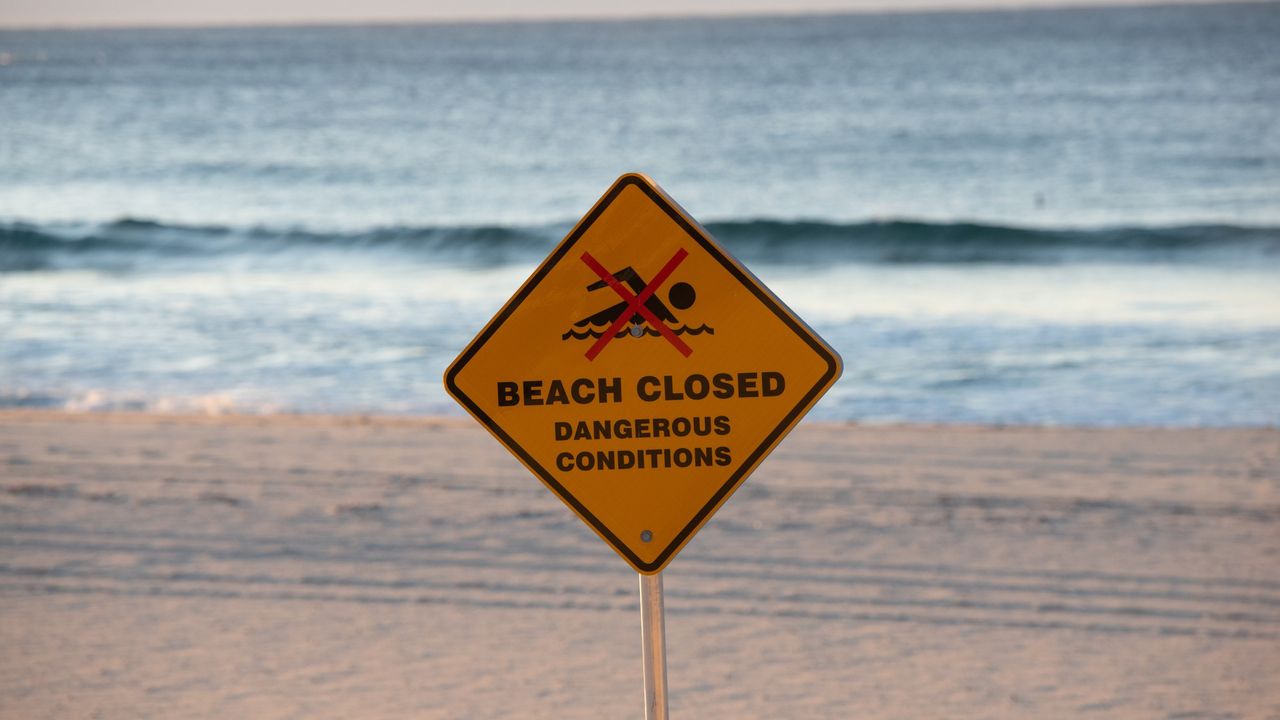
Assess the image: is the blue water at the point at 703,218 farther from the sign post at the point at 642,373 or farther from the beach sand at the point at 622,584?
the sign post at the point at 642,373

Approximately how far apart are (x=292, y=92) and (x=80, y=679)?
6124 cm

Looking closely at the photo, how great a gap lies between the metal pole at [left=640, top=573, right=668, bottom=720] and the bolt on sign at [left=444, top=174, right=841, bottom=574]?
0.07 m

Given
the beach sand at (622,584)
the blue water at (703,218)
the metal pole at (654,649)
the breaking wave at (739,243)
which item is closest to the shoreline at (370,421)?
the beach sand at (622,584)

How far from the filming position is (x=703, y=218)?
91.5 ft

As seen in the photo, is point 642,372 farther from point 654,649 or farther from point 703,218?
point 703,218

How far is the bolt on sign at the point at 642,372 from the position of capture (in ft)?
8.61

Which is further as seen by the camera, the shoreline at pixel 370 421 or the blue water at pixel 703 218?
the blue water at pixel 703 218

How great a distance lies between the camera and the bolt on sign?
262 centimetres

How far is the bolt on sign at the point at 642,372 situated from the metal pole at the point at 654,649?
70 mm

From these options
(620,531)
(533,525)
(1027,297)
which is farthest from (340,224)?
(620,531)

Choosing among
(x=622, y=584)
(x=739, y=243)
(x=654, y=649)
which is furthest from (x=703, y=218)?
(x=654, y=649)

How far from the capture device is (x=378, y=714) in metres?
4.36

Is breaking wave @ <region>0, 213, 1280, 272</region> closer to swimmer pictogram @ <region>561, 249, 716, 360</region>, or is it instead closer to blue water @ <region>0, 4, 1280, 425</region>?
blue water @ <region>0, 4, 1280, 425</region>

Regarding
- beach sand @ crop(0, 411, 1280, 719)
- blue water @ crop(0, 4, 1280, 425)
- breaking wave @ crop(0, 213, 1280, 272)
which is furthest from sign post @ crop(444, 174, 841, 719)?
breaking wave @ crop(0, 213, 1280, 272)
